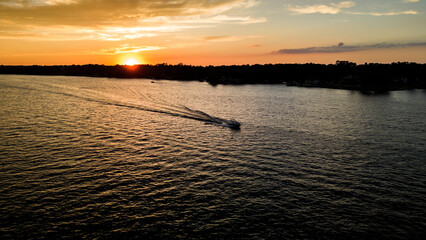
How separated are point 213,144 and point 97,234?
38.3 metres

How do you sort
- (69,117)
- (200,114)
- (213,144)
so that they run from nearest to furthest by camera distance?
(213,144)
(69,117)
(200,114)

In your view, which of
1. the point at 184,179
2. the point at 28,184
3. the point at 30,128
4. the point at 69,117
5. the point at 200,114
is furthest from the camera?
the point at 200,114

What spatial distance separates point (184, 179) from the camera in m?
42.0

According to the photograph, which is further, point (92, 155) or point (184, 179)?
point (92, 155)

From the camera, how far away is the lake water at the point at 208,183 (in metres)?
29.6

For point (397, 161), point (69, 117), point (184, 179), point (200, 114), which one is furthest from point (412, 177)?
point (69, 117)

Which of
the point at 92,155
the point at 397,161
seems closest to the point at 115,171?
the point at 92,155

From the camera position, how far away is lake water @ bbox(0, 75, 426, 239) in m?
29.6

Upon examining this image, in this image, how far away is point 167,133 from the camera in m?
72.8

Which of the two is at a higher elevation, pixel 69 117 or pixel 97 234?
pixel 69 117

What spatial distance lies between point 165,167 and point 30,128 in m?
50.1

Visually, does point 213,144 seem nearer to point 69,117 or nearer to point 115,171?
point 115,171

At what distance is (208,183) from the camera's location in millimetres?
40719

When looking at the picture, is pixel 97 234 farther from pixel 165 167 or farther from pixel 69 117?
pixel 69 117
